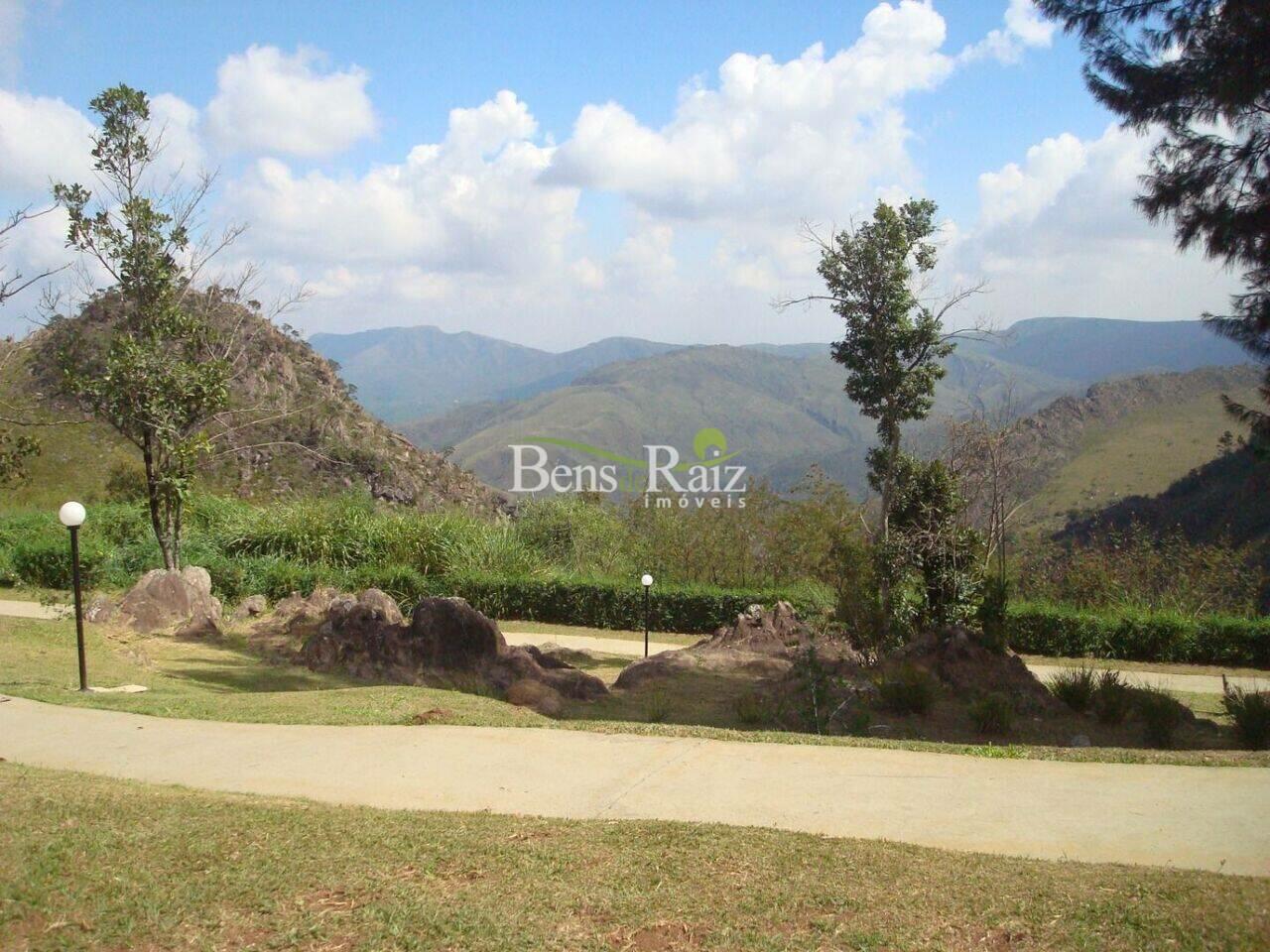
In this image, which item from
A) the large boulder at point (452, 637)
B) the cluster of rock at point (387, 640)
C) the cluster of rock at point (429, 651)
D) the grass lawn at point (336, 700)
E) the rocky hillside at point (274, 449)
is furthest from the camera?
the rocky hillside at point (274, 449)

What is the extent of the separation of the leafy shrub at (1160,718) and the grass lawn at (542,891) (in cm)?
446

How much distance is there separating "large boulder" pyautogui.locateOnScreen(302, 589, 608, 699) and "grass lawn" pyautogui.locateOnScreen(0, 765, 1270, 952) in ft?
18.6

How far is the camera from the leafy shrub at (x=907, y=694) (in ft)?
29.7

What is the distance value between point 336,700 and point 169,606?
638 cm

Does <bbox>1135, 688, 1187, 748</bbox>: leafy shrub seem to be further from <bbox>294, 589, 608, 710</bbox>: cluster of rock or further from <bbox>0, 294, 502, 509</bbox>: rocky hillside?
<bbox>0, 294, 502, 509</bbox>: rocky hillside

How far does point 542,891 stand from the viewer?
409cm

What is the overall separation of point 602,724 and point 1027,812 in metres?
3.39

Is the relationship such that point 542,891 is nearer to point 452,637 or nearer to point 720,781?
point 720,781

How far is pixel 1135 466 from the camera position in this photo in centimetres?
4822

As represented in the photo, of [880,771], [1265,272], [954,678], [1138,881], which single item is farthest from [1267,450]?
[1138,881]

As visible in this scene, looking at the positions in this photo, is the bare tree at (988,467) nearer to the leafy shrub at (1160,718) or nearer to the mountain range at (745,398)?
the leafy shrub at (1160,718)

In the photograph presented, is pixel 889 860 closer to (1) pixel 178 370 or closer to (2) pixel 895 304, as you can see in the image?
(2) pixel 895 304

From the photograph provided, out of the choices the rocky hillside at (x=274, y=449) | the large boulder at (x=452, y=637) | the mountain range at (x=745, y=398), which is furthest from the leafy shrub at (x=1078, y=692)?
the mountain range at (x=745, y=398)

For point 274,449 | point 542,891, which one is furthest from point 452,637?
point 274,449
